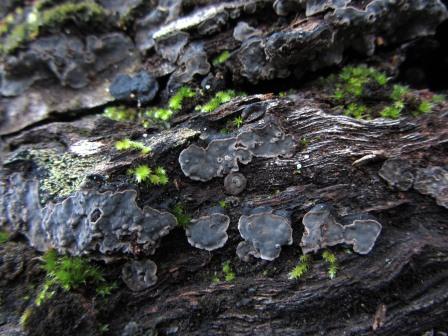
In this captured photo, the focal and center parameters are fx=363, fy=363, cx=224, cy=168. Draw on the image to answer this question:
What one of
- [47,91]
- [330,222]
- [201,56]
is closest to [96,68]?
[47,91]

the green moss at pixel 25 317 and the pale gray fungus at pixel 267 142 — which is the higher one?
the pale gray fungus at pixel 267 142

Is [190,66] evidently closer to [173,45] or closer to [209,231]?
[173,45]

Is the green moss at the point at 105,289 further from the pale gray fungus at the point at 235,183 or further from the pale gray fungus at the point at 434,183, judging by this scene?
the pale gray fungus at the point at 434,183

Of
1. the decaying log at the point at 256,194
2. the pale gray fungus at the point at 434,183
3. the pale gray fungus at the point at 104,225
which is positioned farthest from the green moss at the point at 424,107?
the pale gray fungus at the point at 104,225

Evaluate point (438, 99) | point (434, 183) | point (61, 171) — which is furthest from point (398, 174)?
point (61, 171)

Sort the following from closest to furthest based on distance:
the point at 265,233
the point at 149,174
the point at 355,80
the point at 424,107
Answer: the point at 265,233, the point at 149,174, the point at 424,107, the point at 355,80

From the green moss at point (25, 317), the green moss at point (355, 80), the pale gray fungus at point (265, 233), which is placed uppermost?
the green moss at point (355, 80)

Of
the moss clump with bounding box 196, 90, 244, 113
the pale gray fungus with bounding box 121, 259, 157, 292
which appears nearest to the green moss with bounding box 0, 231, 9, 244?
the pale gray fungus with bounding box 121, 259, 157, 292
